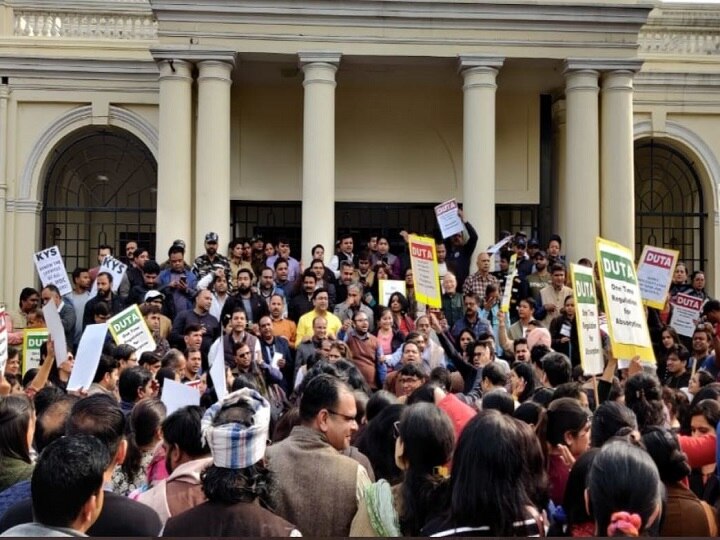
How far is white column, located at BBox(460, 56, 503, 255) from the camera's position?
20.1 meters

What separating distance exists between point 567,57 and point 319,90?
4495mm

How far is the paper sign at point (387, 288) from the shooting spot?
15.5m

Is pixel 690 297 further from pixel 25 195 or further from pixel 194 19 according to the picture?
pixel 25 195

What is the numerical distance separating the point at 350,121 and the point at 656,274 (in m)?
10.7

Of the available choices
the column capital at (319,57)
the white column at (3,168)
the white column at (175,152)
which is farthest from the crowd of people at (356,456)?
the white column at (3,168)

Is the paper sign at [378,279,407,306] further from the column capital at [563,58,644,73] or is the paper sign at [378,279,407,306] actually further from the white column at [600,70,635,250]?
the column capital at [563,58,644,73]

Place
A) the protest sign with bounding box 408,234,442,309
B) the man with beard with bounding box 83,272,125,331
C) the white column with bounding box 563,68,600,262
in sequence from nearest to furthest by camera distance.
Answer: the man with beard with bounding box 83,272,125,331, the protest sign with bounding box 408,234,442,309, the white column with bounding box 563,68,600,262

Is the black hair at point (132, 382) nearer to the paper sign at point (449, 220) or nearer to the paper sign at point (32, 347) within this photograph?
the paper sign at point (32, 347)

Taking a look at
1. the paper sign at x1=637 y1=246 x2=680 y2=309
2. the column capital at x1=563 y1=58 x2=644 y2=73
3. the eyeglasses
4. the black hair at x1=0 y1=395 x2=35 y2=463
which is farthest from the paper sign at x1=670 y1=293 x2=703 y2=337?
the black hair at x1=0 y1=395 x2=35 y2=463

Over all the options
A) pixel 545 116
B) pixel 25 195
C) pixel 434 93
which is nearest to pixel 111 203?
pixel 25 195

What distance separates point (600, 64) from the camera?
2042cm

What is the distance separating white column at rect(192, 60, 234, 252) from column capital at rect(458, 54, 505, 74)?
13.7ft

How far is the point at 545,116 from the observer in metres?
23.5

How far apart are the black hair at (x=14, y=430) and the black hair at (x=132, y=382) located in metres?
2.31
